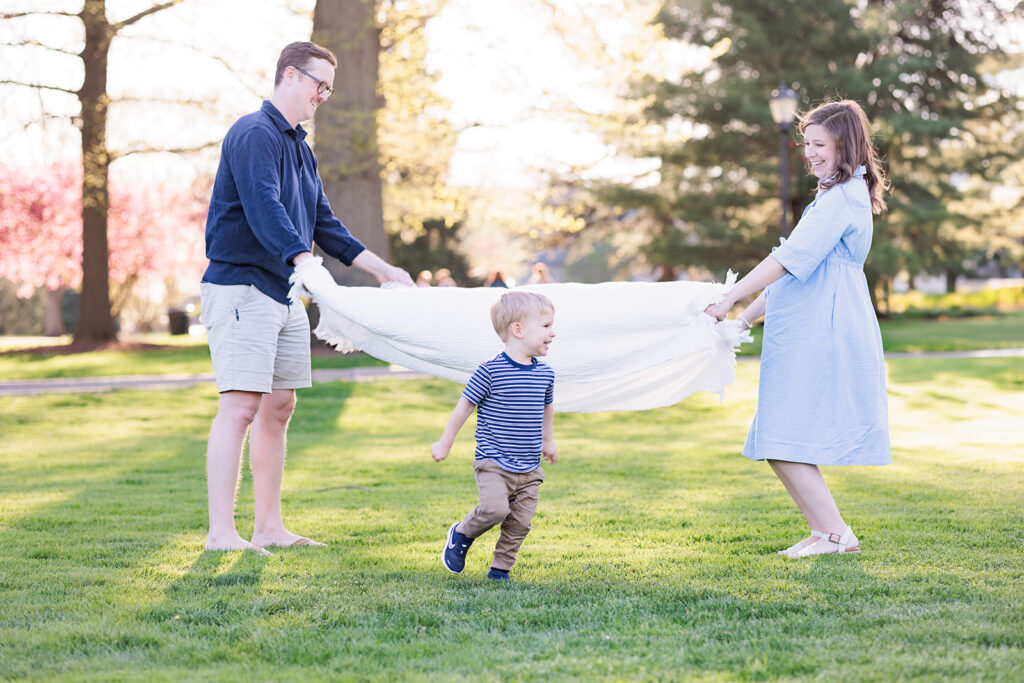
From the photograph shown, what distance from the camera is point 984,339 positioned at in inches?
1045

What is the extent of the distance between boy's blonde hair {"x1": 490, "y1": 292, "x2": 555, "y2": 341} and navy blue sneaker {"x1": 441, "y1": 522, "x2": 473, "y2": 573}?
0.83 meters

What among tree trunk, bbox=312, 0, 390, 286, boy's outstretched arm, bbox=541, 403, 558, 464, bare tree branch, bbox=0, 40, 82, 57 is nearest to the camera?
boy's outstretched arm, bbox=541, 403, 558, 464

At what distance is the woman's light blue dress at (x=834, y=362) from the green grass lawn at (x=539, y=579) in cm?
49

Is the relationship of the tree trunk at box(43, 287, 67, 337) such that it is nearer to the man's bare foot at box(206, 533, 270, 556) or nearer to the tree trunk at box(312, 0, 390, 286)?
the tree trunk at box(312, 0, 390, 286)

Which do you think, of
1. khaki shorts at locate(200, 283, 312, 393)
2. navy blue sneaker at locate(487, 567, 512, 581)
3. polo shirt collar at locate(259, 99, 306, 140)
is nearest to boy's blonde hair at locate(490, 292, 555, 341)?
navy blue sneaker at locate(487, 567, 512, 581)

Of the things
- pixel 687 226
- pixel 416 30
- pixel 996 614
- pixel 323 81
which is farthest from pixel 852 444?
pixel 687 226

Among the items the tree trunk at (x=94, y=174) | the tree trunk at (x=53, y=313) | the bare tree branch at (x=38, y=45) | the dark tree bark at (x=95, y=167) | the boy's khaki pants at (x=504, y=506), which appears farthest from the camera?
the tree trunk at (x=53, y=313)

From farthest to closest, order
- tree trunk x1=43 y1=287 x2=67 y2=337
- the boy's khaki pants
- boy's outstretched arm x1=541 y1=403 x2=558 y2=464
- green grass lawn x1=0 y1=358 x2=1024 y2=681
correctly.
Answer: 1. tree trunk x1=43 y1=287 x2=67 y2=337
2. boy's outstretched arm x1=541 y1=403 x2=558 y2=464
3. the boy's khaki pants
4. green grass lawn x1=0 y1=358 x2=1024 y2=681

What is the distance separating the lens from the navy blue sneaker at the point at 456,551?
170 inches

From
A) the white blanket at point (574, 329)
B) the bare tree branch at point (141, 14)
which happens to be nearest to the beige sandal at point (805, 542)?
the white blanket at point (574, 329)

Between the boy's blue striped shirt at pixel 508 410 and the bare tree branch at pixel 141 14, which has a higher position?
the bare tree branch at pixel 141 14

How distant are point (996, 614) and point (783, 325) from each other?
5.27 feet

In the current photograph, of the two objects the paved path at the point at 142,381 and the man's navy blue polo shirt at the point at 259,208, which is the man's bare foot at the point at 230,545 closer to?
the man's navy blue polo shirt at the point at 259,208

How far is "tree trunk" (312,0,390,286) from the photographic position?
53.9 feet
